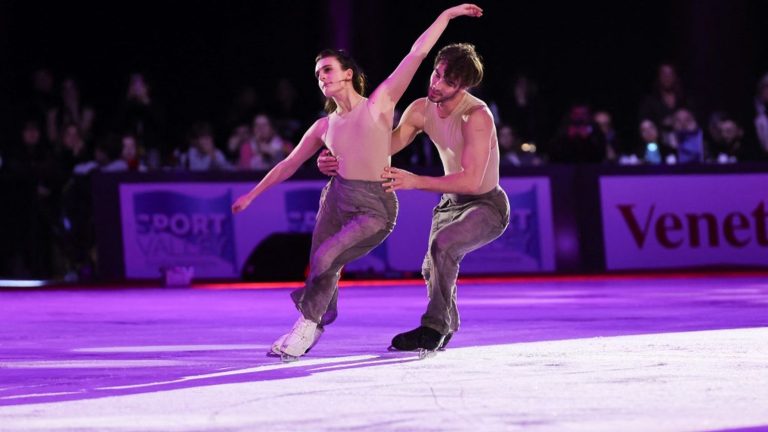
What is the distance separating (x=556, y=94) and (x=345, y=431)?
52.1ft

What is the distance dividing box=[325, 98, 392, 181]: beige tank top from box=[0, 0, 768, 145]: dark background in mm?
12204

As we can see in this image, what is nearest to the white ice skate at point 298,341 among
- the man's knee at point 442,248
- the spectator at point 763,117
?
the man's knee at point 442,248

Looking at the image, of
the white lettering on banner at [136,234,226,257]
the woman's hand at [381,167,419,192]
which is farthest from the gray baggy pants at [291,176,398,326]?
the white lettering on banner at [136,234,226,257]

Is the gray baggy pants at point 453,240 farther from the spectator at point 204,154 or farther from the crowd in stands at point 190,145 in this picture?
the spectator at point 204,154

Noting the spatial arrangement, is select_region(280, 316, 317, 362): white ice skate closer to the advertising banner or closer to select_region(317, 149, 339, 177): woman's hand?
select_region(317, 149, 339, 177): woman's hand

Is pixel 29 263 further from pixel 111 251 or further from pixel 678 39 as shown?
pixel 678 39

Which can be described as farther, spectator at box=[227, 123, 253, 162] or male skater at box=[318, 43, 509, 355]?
spectator at box=[227, 123, 253, 162]

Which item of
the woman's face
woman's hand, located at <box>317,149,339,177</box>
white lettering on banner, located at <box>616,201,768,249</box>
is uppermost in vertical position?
the woman's face

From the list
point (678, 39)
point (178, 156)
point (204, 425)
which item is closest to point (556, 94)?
point (678, 39)

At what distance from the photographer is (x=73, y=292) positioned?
538 inches

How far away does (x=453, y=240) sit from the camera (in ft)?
25.1

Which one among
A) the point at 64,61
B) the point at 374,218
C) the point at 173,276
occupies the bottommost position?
the point at 173,276

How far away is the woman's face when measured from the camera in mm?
7766

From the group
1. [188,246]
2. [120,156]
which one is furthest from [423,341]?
[120,156]
